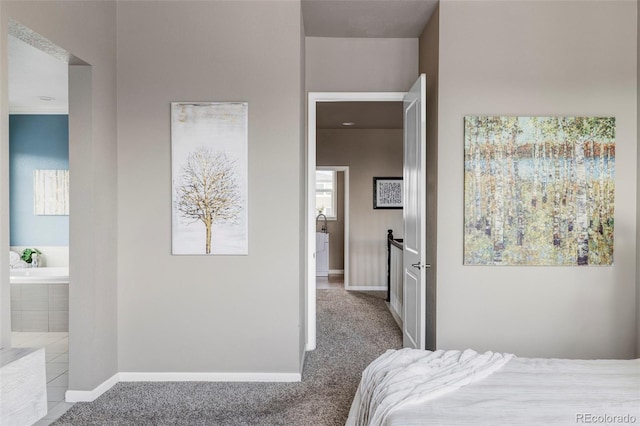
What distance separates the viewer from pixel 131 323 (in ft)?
11.2

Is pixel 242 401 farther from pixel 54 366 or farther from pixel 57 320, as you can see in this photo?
pixel 57 320

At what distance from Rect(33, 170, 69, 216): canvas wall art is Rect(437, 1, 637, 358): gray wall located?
4.80 m

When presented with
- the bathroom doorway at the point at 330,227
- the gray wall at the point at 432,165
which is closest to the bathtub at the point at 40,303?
the gray wall at the point at 432,165

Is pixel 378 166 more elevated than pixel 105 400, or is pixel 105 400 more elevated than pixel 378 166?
pixel 378 166

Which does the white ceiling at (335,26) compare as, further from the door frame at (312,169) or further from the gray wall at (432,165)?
the door frame at (312,169)

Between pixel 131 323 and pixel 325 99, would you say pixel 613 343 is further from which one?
pixel 131 323

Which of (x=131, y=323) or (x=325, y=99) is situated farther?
(x=325, y=99)

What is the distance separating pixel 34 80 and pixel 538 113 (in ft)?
15.3

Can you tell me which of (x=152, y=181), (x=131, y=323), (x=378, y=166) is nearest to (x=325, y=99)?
(x=152, y=181)

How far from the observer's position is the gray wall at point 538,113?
11.0 feet

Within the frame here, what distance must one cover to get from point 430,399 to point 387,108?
15.1ft

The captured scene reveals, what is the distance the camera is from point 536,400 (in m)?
1.76

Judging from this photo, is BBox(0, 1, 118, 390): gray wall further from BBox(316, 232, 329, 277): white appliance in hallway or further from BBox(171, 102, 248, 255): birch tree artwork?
BBox(316, 232, 329, 277): white appliance in hallway

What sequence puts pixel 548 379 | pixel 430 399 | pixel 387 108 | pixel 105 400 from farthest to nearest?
pixel 387 108, pixel 105 400, pixel 548 379, pixel 430 399
